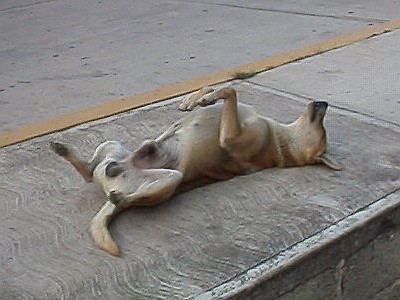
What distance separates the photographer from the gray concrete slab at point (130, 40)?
17.4 feet

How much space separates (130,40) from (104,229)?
4.01 m

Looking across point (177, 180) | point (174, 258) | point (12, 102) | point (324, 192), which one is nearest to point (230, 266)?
point (174, 258)

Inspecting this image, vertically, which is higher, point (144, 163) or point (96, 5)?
point (144, 163)

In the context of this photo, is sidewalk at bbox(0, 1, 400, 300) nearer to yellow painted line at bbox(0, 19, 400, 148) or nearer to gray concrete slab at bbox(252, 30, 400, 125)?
yellow painted line at bbox(0, 19, 400, 148)

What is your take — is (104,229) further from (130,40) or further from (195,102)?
(130,40)

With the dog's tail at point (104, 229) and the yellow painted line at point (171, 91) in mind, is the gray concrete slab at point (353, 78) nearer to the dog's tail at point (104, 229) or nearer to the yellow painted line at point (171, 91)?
the yellow painted line at point (171, 91)

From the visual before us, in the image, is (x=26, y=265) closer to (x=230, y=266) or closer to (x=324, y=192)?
(x=230, y=266)

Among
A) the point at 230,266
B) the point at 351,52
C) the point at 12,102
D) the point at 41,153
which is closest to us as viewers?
the point at 230,266

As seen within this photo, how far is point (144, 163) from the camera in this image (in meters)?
3.25

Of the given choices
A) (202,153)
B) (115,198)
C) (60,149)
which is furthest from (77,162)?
(202,153)

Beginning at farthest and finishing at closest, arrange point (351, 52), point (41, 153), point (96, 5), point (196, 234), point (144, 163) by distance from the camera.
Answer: point (96, 5)
point (351, 52)
point (41, 153)
point (144, 163)
point (196, 234)

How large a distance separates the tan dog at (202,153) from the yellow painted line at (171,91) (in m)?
0.99

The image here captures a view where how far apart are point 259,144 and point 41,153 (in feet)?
3.55

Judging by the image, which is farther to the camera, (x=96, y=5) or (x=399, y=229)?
(x=96, y=5)
